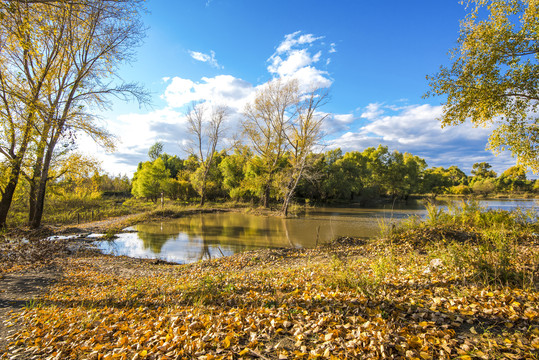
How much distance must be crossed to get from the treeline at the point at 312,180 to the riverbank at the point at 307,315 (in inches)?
667

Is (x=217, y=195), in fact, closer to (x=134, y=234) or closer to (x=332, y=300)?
(x=134, y=234)

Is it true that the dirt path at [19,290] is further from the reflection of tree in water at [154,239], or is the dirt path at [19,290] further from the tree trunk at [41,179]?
the tree trunk at [41,179]

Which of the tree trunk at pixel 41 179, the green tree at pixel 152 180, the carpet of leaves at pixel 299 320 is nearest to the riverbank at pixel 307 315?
the carpet of leaves at pixel 299 320

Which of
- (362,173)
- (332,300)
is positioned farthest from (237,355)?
(362,173)

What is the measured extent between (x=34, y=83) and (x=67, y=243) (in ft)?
28.2

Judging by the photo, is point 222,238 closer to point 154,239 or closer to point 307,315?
point 154,239

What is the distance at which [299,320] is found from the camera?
3.46 metres

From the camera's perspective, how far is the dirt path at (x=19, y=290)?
→ 4.07 meters

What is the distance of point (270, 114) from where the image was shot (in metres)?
24.6

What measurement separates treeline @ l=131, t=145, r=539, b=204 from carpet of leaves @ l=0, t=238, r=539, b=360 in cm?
1719

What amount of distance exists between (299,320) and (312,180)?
30800mm

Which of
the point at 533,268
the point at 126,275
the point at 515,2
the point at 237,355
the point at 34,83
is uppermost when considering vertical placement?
the point at 515,2

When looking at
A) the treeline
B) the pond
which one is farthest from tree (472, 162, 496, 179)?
the pond

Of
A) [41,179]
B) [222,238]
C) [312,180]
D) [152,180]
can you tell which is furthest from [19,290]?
[152,180]
